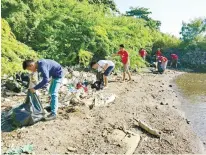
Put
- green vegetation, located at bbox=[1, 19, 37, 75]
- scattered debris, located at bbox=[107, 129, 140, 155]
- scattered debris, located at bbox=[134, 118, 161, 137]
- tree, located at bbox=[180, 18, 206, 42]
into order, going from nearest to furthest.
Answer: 1. scattered debris, located at bbox=[107, 129, 140, 155]
2. scattered debris, located at bbox=[134, 118, 161, 137]
3. green vegetation, located at bbox=[1, 19, 37, 75]
4. tree, located at bbox=[180, 18, 206, 42]

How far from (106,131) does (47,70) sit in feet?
6.37

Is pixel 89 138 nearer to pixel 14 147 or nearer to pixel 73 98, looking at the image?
pixel 14 147

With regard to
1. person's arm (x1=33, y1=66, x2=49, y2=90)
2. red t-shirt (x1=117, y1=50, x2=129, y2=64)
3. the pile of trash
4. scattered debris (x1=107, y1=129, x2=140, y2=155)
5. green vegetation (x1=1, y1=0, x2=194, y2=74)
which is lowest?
scattered debris (x1=107, y1=129, x2=140, y2=155)

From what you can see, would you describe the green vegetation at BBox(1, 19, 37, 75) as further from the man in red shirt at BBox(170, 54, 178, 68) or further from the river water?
the man in red shirt at BBox(170, 54, 178, 68)

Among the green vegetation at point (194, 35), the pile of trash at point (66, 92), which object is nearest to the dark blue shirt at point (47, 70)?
the pile of trash at point (66, 92)

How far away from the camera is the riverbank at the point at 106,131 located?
693cm

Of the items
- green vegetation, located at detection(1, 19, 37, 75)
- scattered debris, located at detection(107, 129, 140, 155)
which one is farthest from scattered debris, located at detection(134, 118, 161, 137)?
green vegetation, located at detection(1, 19, 37, 75)

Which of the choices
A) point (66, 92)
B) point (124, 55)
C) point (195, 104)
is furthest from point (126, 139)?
point (124, 55)

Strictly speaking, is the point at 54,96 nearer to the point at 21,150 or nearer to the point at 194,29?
the point at 21,150

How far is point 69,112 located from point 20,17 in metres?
6.87

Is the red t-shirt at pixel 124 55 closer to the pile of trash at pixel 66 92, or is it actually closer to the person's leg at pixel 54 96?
the pile of trash at pixel 66 92

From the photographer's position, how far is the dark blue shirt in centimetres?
742

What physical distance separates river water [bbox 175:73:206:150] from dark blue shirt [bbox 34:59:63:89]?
4033 millimetres

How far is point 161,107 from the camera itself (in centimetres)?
1131
